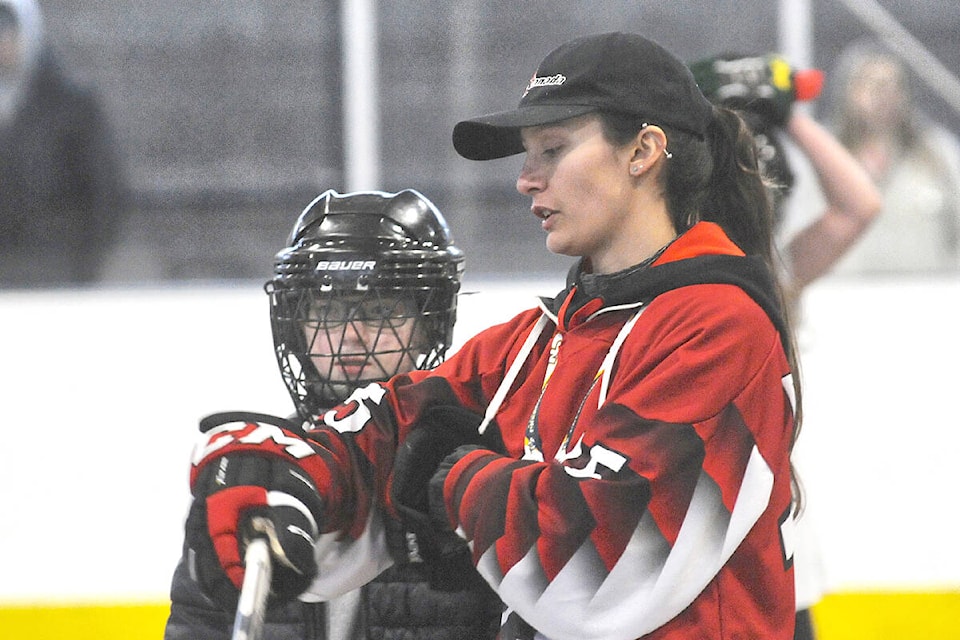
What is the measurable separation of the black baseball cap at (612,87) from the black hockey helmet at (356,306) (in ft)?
1.10

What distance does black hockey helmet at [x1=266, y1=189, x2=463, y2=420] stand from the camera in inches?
58.8

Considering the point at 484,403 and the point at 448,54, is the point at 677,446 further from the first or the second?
the point at 448,54

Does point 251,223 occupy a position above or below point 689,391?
above

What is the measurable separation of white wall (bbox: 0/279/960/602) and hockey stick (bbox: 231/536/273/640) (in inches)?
65.6

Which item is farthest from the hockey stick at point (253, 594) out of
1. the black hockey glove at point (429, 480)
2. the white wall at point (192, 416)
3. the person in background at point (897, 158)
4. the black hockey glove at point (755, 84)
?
the person in background at point (897, 158)

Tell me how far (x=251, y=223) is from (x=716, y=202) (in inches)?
73.1

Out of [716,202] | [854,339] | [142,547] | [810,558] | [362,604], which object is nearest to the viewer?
[716,202]

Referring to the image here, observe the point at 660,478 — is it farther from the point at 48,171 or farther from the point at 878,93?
the point at 48,171

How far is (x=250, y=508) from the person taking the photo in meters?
1.16

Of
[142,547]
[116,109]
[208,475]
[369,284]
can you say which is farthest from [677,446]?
[116,109]

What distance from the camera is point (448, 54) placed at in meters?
2.96

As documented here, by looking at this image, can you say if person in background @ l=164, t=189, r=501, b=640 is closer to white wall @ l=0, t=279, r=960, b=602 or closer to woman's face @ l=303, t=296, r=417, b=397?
woman's face @ l=303, t=296, r=417, b=397

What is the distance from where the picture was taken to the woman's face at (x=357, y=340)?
4.91 feet

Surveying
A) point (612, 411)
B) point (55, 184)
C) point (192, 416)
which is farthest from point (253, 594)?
point (55, 184)
